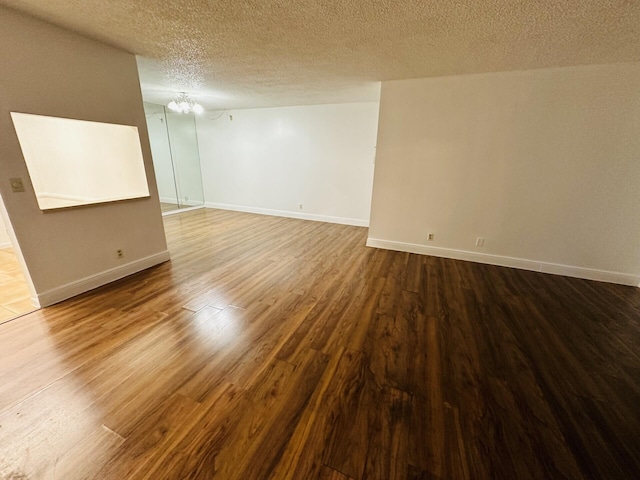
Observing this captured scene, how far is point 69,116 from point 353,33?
2805 mm

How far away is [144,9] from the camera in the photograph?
1934 millimetres

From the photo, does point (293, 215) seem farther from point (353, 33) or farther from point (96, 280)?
point (353, 33)

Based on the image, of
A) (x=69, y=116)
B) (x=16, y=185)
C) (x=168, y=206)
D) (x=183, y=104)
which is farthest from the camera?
(x=168, y=206)

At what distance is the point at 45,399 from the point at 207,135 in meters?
6.63

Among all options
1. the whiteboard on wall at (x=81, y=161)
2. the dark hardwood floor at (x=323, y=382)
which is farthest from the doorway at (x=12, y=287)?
the whiteboard on wall at (x=81, y=161)

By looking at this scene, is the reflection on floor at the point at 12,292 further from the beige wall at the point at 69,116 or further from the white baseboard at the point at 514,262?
the white baseboard at the point at 514,262

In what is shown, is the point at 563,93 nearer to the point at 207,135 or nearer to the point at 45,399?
the point at 45,399

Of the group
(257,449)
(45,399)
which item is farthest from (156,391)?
(257,449)

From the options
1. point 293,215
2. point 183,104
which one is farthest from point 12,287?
point 293,215

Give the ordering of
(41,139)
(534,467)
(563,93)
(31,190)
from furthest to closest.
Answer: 1. (41,139)
2. (563,93)
3. (31,190)
4. (534,467)

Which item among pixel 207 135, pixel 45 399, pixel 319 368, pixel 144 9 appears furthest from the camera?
pixel 207 135

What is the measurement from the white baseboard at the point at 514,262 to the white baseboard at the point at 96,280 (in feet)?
10.7

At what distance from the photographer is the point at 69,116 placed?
96.1 inches

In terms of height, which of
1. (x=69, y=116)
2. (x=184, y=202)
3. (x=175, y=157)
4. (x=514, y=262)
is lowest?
(x=514, y=262)
